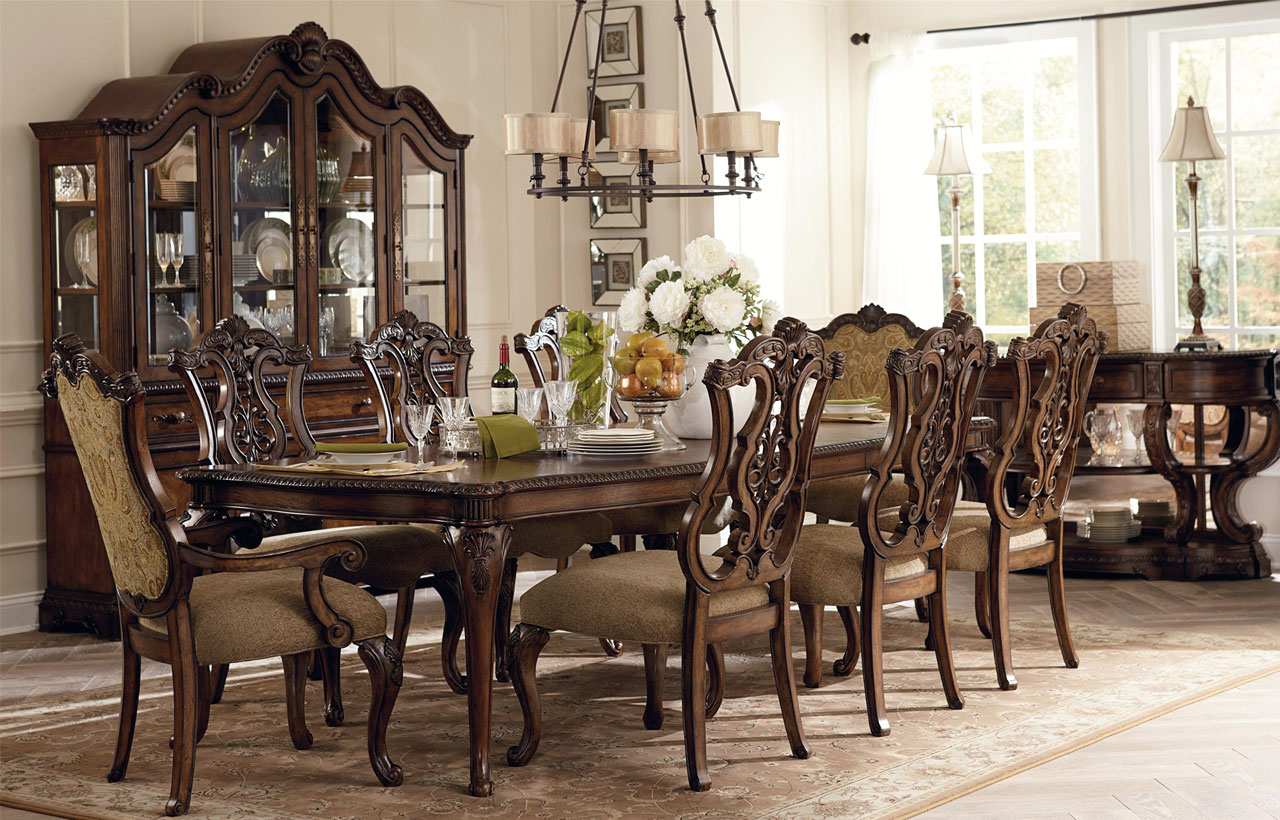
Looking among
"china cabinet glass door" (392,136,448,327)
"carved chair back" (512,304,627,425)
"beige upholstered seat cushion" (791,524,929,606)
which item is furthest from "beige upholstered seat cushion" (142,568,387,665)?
"china cabinet glass door" (392,136,448,327)

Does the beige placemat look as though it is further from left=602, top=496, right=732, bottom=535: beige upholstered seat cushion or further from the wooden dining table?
left=602, top=496, right=732, bottom=535: beige upholstered seat cushion

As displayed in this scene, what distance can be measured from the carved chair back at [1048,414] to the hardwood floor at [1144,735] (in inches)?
27.4

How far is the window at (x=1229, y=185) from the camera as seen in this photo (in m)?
6.27

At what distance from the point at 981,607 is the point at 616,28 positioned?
3.47 m

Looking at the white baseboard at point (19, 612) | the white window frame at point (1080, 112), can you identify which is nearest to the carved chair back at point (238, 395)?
the white baseboard at point (19, 612)

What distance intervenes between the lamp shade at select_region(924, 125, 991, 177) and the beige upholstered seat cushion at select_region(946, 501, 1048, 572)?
2.52m

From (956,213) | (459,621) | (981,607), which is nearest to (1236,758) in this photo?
(981,607)

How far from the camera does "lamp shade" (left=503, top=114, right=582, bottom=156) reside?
3.92 m

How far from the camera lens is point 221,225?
211 inches

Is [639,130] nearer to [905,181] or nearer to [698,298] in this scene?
[698,298]

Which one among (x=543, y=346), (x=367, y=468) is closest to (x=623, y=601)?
(x=367, y=468)

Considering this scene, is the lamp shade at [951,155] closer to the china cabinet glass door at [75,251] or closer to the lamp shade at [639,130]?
the lamp shade at [639,130]

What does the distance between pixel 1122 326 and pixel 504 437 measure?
3174 mm

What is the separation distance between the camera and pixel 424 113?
6055mm
